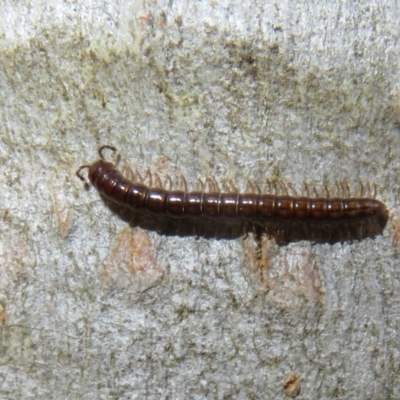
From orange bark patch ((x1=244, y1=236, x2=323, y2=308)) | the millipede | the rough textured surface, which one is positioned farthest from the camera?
the millipede

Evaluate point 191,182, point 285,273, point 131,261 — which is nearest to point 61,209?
point 131,261

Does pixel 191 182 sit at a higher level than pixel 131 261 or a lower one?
higher

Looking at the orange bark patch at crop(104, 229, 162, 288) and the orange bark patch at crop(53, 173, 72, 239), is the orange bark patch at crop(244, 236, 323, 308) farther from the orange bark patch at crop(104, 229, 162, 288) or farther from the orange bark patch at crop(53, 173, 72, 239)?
the orange bark patch at crop(53, 173, 72, 239)

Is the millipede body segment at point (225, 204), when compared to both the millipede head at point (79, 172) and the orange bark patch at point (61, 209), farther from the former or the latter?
the orange bark patch at point (61, 209)

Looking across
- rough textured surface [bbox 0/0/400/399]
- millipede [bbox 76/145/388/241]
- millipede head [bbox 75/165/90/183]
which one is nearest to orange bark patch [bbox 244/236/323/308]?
rough textured surface [bbox 0/0/400/399]

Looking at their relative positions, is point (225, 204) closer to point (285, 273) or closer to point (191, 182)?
point (191, 182)

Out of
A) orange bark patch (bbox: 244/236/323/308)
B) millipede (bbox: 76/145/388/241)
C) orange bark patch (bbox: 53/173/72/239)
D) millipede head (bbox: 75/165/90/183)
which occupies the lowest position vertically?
orange bark patch (bbox: 244/236/323/308)

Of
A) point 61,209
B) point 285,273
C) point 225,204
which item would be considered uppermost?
point 225,204
